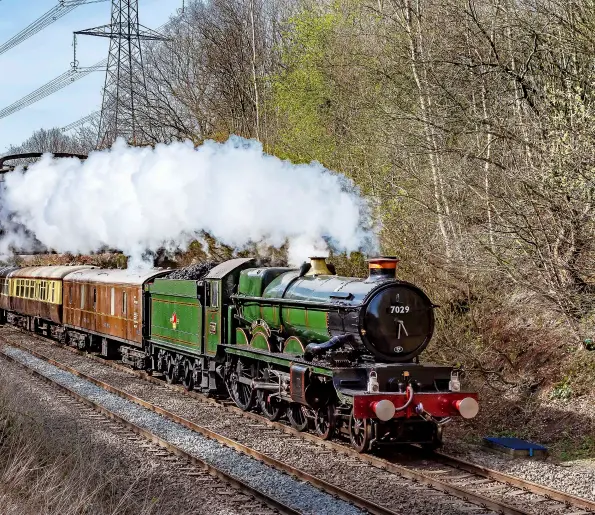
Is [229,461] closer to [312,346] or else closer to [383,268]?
[312,346]

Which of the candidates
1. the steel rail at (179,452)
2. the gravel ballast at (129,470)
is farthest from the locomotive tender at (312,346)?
the gravel ballast at (129,470)

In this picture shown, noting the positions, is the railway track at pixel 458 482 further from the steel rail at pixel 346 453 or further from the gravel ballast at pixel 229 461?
the gravel ballast at pixel 229 461

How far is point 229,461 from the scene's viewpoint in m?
10.4

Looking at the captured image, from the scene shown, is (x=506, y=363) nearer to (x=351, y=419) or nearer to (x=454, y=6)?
(x=351, y=419)

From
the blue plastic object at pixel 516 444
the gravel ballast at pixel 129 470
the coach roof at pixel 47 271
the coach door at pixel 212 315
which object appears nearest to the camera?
the gravel ballast at pixel 129 470

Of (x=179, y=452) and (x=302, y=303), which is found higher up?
(x=302, y=303)

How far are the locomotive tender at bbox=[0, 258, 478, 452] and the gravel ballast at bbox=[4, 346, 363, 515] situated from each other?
4.03ft

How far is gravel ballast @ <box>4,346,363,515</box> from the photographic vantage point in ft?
27.9

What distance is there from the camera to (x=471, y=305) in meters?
14.6

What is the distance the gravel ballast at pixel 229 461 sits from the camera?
335 inches

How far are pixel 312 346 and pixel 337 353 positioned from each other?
496mm

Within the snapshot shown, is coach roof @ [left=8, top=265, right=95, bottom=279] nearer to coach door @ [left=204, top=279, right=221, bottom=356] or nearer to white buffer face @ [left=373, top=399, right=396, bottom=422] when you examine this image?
coach door @ [left=204, top=279, right=221, bottom=356]

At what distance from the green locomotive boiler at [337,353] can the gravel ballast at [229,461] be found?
1.24 m

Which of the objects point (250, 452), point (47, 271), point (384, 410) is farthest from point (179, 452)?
point (47, 271)
